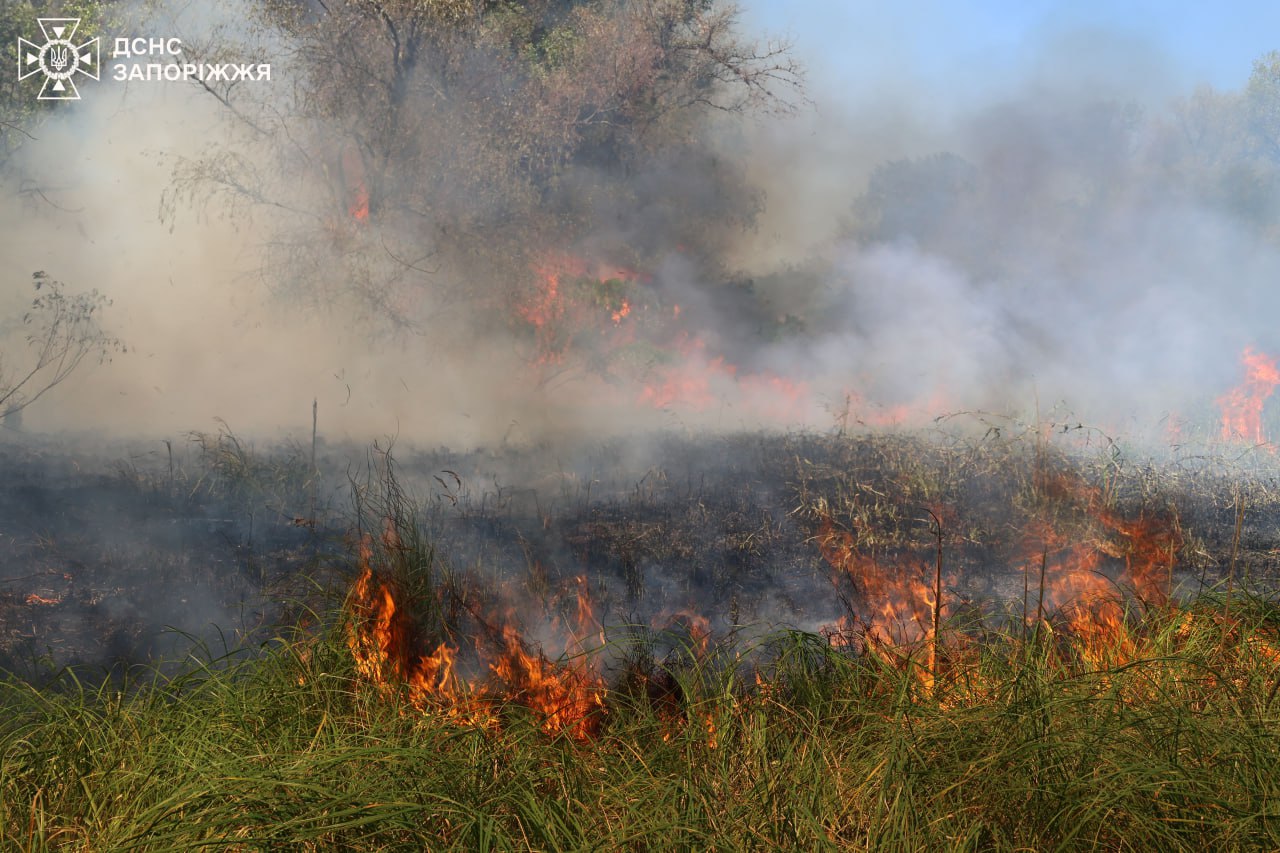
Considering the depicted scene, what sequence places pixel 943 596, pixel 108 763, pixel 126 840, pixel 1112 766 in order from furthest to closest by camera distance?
pixel 943 596 → pixel 108 763 → pixel 1112 766 → pixel 126 840

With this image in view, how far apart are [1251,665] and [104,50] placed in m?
13.0

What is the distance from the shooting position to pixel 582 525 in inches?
286

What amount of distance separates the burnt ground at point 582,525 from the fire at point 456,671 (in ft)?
0.98

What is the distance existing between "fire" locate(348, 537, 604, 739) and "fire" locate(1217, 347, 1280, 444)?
32.7 ft

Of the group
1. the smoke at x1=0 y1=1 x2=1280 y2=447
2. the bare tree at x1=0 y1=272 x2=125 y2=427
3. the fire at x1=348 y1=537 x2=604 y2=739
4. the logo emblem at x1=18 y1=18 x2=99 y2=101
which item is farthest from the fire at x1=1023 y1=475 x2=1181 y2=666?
Result: the logo emblem at x1=18 y1=18 x2=99 y2=101

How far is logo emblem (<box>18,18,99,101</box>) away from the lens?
11477mm

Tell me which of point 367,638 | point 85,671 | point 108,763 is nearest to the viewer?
point 108,763

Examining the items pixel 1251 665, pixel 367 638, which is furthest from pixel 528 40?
pixel 1251 665

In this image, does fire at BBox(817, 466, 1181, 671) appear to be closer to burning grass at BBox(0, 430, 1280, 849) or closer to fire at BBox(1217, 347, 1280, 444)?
burning grass at BBox(0, 430, 1280, 849)

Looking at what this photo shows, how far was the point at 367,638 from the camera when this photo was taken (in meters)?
4.11

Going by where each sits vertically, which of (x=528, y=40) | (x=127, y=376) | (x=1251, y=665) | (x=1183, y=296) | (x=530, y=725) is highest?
(x=528, y=40)

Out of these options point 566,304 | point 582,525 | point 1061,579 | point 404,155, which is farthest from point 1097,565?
point 404,155

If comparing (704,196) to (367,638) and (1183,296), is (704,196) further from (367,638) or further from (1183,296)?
(367,638)

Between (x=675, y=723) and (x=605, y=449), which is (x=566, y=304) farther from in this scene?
(x=675, y=723)
